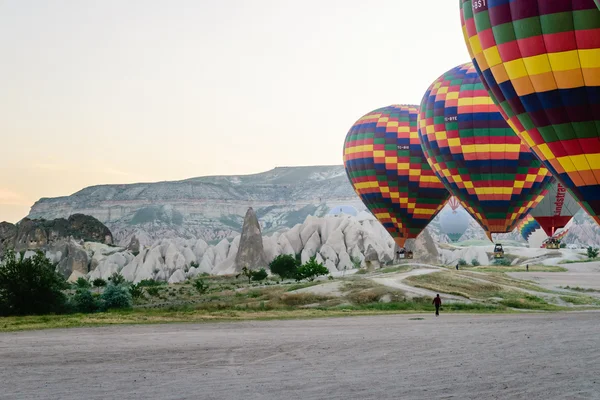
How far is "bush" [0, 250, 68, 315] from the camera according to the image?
38469mm

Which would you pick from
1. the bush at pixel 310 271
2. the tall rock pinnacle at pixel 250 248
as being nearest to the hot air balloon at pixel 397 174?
the bush at pixel 310 271

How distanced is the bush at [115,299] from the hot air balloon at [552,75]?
982 inches

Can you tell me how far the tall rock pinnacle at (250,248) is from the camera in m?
101

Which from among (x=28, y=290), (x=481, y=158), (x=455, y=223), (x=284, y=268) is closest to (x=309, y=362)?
(x=28, y=290)

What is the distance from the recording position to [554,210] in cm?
7144

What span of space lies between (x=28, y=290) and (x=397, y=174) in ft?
98.7

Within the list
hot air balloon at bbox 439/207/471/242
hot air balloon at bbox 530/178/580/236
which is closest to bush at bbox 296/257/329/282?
hot air balloon at bbox 530/178/580/236

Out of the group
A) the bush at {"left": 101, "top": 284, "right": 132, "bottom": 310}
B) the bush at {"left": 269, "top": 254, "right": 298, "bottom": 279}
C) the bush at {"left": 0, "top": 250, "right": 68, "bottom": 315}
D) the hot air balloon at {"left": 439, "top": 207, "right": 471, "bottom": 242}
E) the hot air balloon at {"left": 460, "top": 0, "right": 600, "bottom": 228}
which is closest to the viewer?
the hot air balloon at {"left": 460, "top": 0, "right": 600, "bottom": 228}

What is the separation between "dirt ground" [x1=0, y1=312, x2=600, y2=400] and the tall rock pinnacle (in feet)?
242

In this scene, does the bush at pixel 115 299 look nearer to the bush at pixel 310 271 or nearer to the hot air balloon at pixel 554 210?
the bush at pixel 310 271

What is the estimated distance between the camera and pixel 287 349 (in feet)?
66.0

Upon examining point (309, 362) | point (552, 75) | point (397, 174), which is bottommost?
point (309, 362)

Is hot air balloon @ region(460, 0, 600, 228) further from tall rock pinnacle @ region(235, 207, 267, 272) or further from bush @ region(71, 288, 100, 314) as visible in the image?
tall rock pinnacle @ region(235, 207, 267, 272)

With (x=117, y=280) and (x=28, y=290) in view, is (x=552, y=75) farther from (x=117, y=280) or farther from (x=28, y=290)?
(x=117, y=280)
